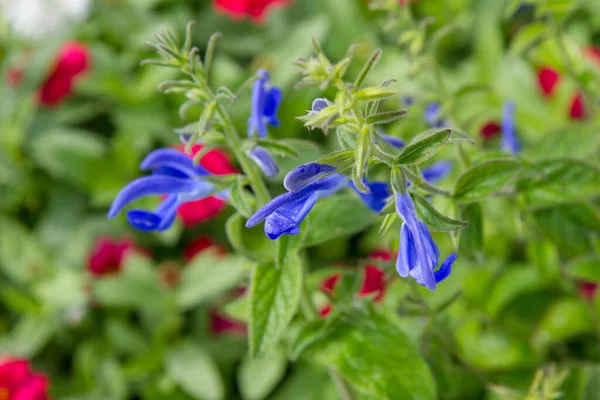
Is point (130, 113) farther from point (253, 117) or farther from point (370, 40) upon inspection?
point (253, 117)

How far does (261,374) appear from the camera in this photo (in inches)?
51.9

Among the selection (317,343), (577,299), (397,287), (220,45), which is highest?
(220,45)

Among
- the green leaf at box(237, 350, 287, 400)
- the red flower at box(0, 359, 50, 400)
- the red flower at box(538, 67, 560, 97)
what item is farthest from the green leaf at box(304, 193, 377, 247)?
the red flower at box(538, 67, 560, 97)

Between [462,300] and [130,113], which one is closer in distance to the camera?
[462,300]

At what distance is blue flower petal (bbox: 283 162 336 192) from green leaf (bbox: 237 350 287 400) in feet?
2.66

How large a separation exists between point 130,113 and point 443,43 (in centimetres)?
85

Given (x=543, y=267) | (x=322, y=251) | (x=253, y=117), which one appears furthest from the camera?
(x=322, y=251)

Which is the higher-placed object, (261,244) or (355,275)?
(355,275)

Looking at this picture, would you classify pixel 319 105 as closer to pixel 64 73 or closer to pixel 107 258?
pixel 107 258

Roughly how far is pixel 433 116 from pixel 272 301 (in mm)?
436

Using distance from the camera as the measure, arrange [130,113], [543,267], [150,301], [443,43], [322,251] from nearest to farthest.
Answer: [543,267], [150,301], [322,251], [130,113], [443,43]

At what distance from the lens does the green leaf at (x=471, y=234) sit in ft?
2.44

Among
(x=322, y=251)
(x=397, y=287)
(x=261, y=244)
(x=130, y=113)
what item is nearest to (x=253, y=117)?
(x=397, y=287)

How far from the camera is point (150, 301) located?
1.44 metres
